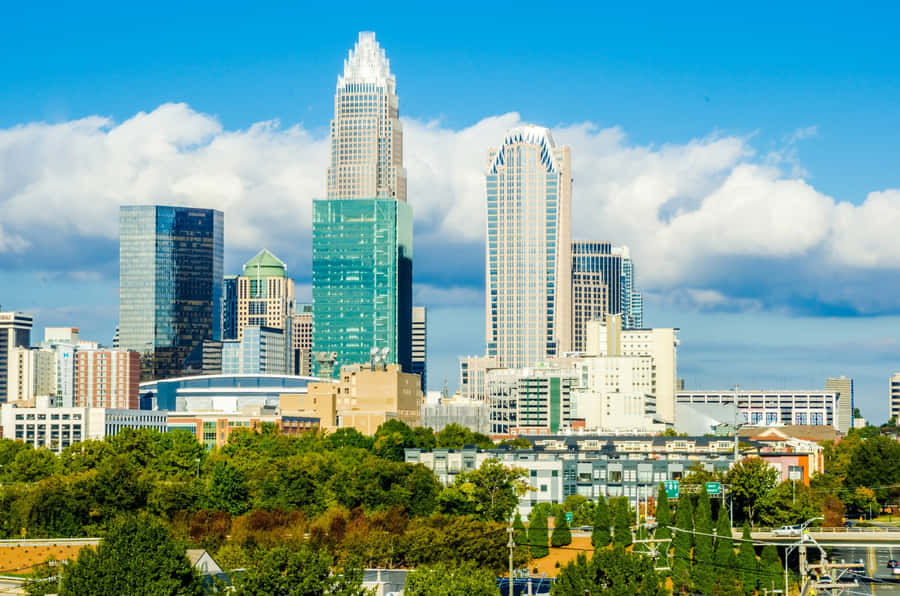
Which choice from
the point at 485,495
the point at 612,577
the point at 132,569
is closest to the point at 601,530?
the point at 485,495

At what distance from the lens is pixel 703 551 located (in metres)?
124

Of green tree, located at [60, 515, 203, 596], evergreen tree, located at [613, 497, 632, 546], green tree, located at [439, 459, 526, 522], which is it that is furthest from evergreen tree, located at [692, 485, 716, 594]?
green tree, located at [60, 515, 203, 596]

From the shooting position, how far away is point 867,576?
417 feet

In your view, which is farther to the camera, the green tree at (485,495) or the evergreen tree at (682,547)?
the green tree at (485,495)

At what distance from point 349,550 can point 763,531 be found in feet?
148

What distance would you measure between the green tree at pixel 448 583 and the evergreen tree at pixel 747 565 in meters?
32.8

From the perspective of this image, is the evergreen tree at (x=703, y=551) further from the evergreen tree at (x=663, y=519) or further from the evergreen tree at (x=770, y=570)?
the evergreen tree at (x=770, y=570)

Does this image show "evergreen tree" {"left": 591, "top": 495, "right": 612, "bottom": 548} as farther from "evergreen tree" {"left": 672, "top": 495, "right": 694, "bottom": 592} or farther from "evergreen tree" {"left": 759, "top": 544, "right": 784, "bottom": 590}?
"evergreen tree" {"left": 759, "top": 544, "right": 784, "bottom": 590}

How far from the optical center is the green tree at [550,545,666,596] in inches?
3679

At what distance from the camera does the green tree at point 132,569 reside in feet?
279

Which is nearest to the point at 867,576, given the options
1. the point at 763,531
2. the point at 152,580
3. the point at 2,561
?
the point at 763,531

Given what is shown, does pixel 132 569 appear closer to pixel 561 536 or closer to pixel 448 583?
pixel 448 583

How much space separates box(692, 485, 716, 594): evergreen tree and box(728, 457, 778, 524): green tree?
13.5m

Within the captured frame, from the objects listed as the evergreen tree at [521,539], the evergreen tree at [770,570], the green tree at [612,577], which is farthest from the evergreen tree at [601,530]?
the green tree at [612,577]
